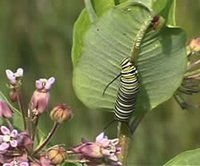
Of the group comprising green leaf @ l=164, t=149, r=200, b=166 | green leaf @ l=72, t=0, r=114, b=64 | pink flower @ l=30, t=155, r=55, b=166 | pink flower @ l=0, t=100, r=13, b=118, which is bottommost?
green leaf @ l=164, t=149, r=200, b=166

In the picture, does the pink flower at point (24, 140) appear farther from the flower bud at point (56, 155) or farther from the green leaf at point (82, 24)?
the green leaf at point (82, 24)

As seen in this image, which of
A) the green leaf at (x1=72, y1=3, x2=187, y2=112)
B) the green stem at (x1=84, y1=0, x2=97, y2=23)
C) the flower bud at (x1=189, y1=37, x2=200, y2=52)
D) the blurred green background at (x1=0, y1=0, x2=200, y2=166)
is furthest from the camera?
the blurred green background at (x1=0, y1=0, x2=200, y2=166)

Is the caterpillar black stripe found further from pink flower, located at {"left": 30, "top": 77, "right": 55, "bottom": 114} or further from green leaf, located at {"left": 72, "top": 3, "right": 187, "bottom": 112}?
pink flower, located at {"left": 30, "top": 77, "right": 55, "bottom": 114}

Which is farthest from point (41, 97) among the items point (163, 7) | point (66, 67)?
point (66, 67)

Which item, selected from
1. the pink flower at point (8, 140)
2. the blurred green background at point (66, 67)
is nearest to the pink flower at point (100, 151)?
the pink flower at point (8, 140)

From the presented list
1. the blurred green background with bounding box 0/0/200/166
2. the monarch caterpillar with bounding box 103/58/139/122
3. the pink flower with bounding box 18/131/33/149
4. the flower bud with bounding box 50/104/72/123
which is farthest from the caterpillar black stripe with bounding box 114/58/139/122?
the blurred green background with bounding box 0/0/200/166

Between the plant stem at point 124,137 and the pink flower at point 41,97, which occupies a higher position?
the pink flower at point 41,97

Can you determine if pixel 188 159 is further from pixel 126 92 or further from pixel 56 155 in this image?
pixel 56 155
